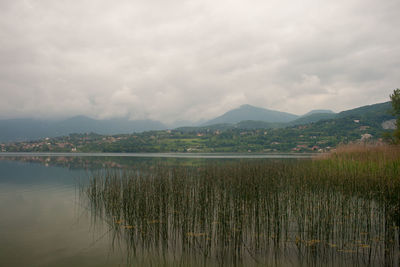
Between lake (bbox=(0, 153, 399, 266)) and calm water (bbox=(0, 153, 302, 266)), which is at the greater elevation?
lake (bbox=(0, 153, 399, 266))

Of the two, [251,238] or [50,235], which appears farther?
[50,235]

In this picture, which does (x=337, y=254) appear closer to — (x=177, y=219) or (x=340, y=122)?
(x=177, y=219)

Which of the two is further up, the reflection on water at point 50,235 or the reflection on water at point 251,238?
the reflection on water at point 251,238

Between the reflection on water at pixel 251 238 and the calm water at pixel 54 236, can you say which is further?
the calm water at pixel 54 236

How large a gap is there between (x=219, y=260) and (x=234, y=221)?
1090 mm

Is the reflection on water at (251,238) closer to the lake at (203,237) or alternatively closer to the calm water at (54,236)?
the lake at (203,237)

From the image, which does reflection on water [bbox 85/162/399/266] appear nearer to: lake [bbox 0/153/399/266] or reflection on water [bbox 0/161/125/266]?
lake [bbox 0/153/399/266]

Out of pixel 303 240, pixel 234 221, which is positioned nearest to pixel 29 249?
pixel 234 221

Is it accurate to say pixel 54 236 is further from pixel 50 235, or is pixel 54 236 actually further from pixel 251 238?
pixel 251 238

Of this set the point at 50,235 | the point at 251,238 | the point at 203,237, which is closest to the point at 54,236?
the point at 50,235

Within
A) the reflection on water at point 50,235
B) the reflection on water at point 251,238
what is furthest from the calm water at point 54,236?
the reflection on water at point 251,238

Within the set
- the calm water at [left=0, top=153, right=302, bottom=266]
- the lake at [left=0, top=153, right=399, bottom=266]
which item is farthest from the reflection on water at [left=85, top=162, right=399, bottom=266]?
the calm water at [left=0, top=153, right=302, bottom=266]

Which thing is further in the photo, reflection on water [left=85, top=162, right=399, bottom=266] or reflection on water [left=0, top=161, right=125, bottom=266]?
reflection on water [left=0, top=161, right=125, bottom=266]

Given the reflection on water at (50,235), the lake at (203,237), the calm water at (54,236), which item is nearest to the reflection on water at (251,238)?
the lake at (203,237)
